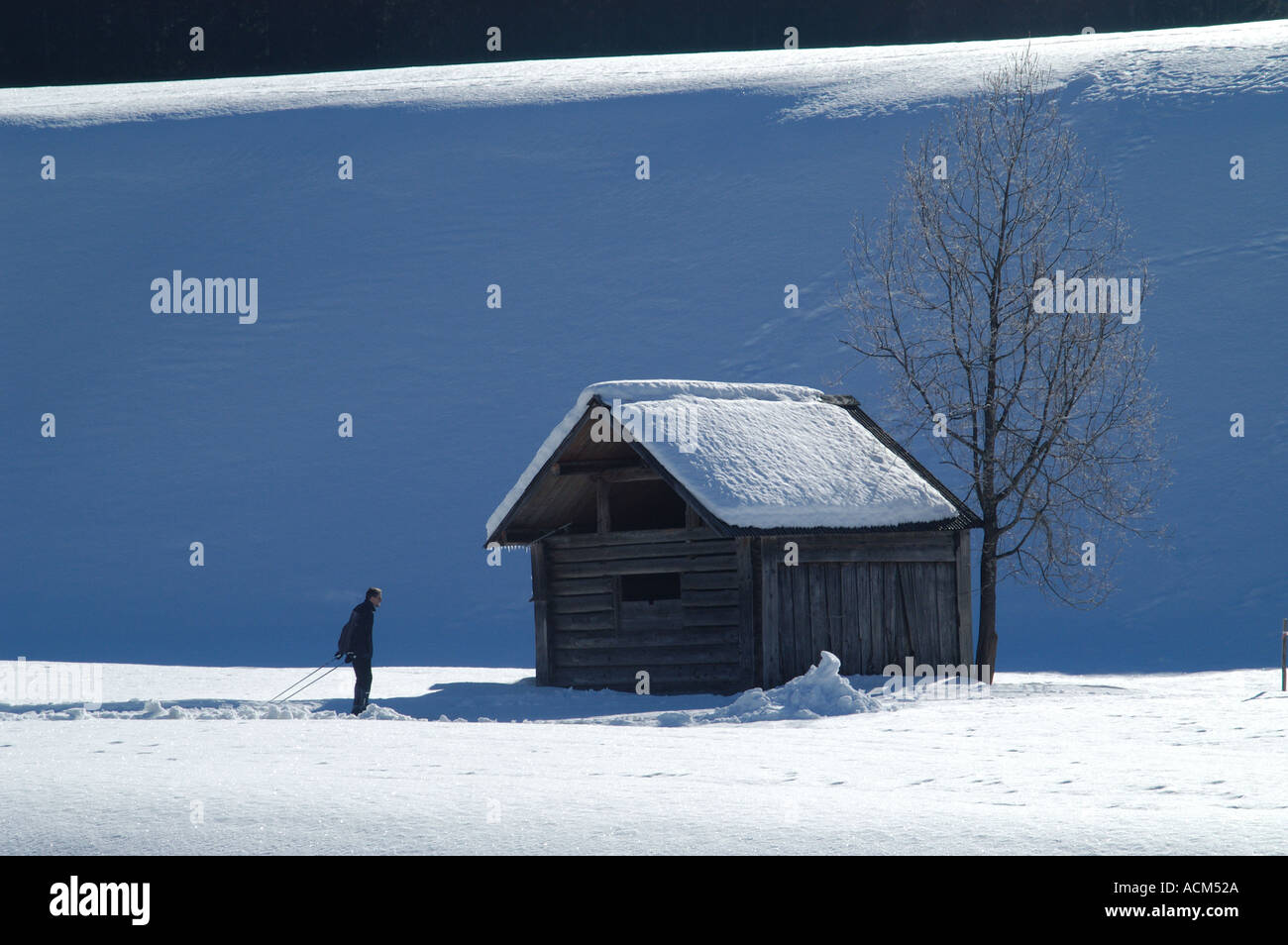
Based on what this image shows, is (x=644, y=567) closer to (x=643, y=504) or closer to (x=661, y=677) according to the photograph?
(x=661, y=677)

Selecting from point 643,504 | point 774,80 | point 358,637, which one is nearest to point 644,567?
point 643,504

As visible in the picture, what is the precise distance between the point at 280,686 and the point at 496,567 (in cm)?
1237

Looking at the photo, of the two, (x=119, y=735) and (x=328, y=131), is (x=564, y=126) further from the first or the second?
(x=119, y=735)

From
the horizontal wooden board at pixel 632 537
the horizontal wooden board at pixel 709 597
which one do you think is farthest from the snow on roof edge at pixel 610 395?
the horizontal wooden board at pixel 709 597

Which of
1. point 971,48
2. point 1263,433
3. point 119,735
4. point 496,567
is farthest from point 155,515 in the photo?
point 971,48

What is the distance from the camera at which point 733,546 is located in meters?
18.1

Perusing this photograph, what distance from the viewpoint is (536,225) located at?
155 feet

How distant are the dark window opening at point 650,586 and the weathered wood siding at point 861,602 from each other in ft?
12.5

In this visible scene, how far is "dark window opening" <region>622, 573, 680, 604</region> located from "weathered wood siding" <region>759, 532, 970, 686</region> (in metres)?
3.82

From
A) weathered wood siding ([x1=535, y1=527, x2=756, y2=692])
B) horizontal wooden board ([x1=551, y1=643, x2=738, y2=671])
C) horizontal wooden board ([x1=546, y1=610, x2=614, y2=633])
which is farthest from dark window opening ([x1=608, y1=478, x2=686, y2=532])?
horizontal wooden board ([x1=551, y1=643, x2=738, y2=671])

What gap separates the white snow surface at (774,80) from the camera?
50.3m

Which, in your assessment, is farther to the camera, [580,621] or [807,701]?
[580,621]

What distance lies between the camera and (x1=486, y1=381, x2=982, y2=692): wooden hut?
58.5 ft

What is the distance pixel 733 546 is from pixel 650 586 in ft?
12.4
